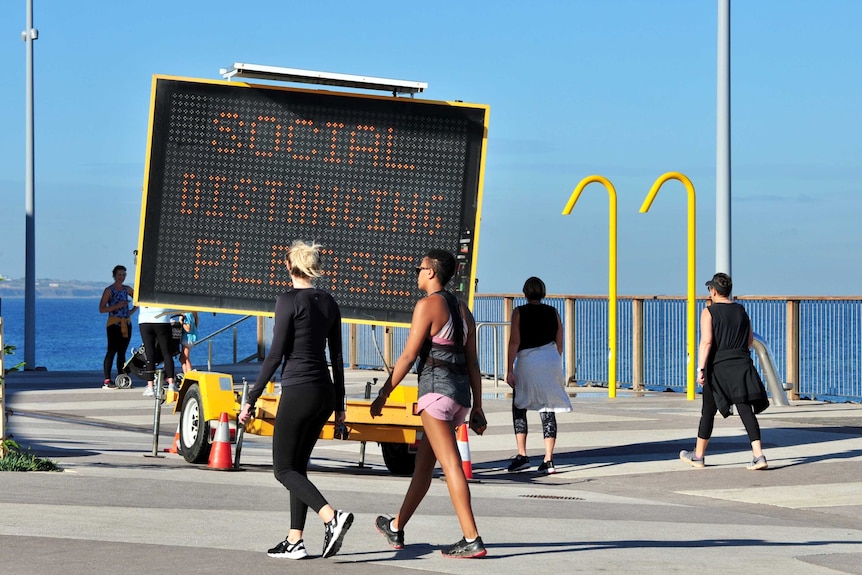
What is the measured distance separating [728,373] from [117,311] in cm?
1372

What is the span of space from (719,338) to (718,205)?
7943 mm

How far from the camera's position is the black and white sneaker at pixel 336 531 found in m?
8.04

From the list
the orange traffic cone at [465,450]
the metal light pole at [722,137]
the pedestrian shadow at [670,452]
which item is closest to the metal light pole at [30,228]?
the metal light pole at [722,137]

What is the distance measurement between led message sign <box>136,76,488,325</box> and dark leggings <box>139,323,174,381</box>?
7.01m

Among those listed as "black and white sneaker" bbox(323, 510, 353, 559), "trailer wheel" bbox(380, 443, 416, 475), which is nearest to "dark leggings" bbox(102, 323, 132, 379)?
"trailer wheel" bbox(380, 443, 416, 475)

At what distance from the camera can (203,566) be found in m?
7.73

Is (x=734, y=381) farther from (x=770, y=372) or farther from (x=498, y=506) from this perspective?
(x=770, y=372)

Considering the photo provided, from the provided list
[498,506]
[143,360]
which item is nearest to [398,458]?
[498,506]

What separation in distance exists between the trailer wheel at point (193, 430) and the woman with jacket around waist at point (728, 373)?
448 cm

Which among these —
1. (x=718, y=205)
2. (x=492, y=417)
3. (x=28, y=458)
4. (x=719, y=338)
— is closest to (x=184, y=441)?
(x=28, y=458)

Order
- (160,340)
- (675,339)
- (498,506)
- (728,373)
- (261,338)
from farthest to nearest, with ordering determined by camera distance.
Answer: (261,338)
(675,339)
(160,340)
(728,373)
(498,506)

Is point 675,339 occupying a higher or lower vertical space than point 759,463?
higher

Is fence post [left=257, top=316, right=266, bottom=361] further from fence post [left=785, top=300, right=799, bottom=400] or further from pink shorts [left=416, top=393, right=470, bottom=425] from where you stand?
pink shorts [left=416, top=393, right=470, bottom=425]

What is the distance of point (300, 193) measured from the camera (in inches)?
528
